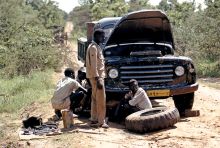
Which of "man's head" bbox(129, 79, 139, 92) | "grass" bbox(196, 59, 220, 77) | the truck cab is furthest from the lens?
"grass" bbox(196, 59, 220, 77)

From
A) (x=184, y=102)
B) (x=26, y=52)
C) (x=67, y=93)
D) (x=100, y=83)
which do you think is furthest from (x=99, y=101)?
(x=26, y=52)

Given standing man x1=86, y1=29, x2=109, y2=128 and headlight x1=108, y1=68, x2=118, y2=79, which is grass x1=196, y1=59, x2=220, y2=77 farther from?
standing man x1=86, y1=29, x2=109, y2=128

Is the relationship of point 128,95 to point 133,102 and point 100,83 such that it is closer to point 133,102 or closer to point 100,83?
point 133,102

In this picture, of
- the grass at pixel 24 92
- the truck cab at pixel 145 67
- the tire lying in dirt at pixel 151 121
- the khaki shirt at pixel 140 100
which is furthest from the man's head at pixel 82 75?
the grass at pixel 24 92

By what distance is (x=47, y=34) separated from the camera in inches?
862

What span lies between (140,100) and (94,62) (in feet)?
3.99

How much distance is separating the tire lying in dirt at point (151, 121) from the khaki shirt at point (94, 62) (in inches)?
40.0

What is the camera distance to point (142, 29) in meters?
10.2

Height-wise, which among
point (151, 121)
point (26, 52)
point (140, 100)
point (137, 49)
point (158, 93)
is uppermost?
point (26, 52)

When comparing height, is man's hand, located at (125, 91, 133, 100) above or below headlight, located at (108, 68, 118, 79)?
below

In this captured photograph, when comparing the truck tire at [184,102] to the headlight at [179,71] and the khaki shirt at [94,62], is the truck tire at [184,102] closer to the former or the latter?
the headlight at [179,71]

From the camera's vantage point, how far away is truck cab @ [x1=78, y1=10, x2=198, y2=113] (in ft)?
29.3

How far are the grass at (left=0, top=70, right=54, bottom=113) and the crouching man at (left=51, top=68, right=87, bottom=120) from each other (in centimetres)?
291

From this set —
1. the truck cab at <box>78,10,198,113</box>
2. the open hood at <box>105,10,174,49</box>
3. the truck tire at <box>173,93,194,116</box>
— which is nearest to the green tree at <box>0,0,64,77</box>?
the open hood at <box>105,10,174,49</box>
